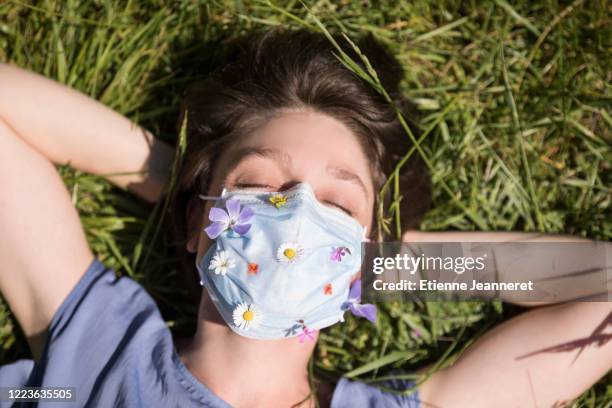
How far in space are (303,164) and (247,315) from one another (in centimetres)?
64

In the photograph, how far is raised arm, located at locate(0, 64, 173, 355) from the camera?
9.77 ft

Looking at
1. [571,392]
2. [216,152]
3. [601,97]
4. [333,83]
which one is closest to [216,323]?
[216,152]

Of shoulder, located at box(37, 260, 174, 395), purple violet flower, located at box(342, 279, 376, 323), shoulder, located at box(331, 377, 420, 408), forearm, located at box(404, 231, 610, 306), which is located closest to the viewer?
purple violet flower, located at box(342, 279, 376, 323)

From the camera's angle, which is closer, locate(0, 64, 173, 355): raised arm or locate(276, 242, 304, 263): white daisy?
locate(276, 242, 304, 263): white daisy

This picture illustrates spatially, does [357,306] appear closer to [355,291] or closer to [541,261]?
[355,291]

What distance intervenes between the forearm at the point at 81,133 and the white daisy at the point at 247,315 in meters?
A: 0.92

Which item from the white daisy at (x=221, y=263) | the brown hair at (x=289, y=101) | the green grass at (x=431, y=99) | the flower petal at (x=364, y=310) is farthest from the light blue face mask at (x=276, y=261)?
the green grass at (x=431, y=99)

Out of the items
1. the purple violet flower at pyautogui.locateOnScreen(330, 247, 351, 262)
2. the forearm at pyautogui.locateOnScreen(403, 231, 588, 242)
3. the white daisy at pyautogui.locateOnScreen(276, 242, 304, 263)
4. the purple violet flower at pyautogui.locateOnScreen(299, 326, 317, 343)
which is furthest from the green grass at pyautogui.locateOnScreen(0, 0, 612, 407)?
the white daisy at pyautogui.locateOnScreen(276, 242, 304, 263)

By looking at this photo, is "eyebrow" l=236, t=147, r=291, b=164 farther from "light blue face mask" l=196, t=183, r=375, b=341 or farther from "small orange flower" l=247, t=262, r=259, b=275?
"small orange flower" l=247, t=262, r=259, b=275

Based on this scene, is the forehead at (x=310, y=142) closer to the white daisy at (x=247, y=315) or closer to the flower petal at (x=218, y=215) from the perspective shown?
the flower petal at (x=218, y=215)

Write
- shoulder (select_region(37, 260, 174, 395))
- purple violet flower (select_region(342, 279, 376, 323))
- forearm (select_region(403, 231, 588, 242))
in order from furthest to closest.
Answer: forearm (select_region(403, 231, 588, 242))
shoulder (select_region(37, 260, 174, 395))
purple violet flower (select_region(342, 279, 376, 323))

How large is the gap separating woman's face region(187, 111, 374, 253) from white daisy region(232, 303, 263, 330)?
12.2 inches

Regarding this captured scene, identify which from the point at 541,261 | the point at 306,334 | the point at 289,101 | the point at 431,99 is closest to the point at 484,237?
the point at 541,261

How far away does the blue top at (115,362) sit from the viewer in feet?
9.51
